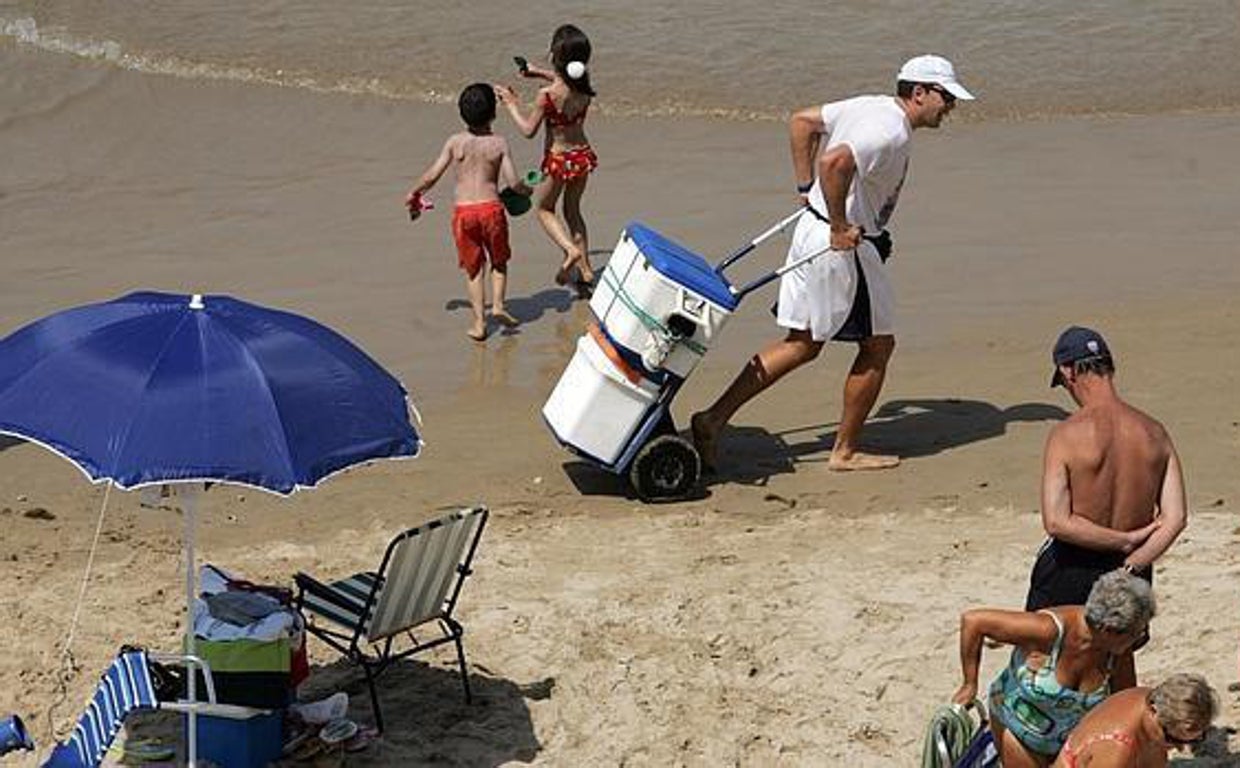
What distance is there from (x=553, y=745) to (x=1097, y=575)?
6.06 ft

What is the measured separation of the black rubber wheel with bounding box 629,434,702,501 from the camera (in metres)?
9.41

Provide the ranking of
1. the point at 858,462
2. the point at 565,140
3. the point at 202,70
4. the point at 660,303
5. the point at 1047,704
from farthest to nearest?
the point at 202,70, the point at 565,140, the point at 858,462, the point at 660,303, the point at 1047,704

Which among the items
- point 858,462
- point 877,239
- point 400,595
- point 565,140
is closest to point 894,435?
point 858,462

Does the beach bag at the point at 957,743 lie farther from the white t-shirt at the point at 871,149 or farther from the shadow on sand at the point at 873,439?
the white t-shirt at the point at 871,149

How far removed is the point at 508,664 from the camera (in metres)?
8.03

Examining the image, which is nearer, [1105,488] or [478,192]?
[1105,488]

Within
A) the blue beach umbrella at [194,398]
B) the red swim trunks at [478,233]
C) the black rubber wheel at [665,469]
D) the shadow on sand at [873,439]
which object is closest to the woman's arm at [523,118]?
the red swim trunks at [478,233]

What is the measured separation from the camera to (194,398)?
21.5 ft

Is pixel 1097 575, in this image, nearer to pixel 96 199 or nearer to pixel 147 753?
pixel 147 753

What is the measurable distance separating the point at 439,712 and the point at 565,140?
16.0 feet

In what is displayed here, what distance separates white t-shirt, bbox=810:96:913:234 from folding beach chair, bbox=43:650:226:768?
3.60 m

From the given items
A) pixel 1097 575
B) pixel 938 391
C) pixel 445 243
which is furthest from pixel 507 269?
pixel 1097 575

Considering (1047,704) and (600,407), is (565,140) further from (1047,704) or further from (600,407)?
(1047,704)

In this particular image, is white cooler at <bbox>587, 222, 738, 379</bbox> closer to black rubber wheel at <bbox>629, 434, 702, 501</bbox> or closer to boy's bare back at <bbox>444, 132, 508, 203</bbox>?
black rubber wheel at <bbox>629, 434, 702, 501</bbox>
